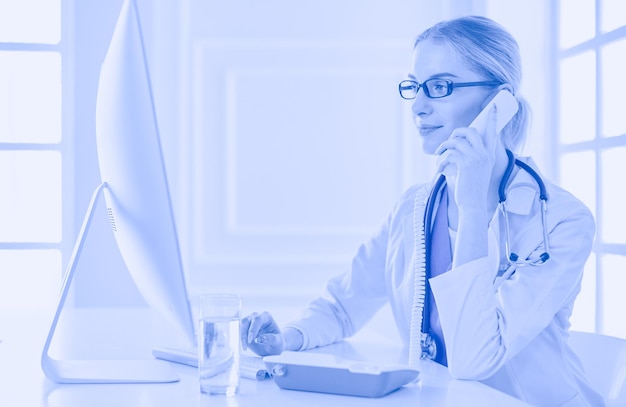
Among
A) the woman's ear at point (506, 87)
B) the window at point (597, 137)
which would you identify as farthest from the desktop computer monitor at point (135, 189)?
the window at point (597, 137)

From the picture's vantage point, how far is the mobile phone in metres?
1.47

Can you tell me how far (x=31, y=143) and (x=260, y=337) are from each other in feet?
6.84

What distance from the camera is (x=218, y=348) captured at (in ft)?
3.12

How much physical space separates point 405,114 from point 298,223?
2.22 feet

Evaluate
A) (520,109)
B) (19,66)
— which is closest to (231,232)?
(19,66)

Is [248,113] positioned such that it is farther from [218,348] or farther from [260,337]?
[218,348]

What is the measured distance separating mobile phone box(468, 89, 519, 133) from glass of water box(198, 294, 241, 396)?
30.0 inches

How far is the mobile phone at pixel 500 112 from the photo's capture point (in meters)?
1.47

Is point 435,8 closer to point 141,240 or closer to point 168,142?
point 168,142

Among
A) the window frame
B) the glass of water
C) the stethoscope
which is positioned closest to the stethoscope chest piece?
the stethoscope

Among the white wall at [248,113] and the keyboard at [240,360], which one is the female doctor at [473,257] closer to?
the keyboard at [240,360]

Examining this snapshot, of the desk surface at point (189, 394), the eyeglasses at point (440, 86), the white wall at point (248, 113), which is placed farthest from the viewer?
the white wall at point (248, 113)

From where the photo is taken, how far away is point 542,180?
4.77ft

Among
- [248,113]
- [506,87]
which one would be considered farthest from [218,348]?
[248,113]
